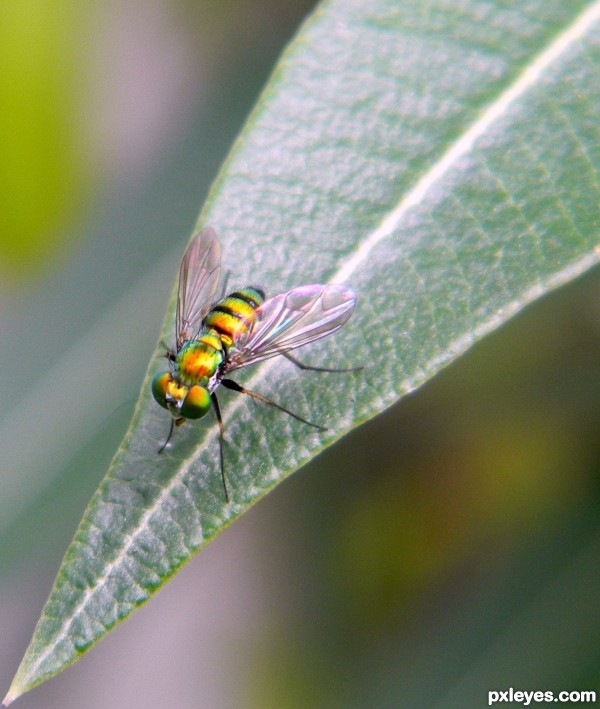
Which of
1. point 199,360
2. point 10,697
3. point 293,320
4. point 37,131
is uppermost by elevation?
point 37,131

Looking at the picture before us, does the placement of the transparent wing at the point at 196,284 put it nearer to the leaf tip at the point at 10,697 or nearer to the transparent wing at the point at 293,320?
the transparent wing at the point at 293,320

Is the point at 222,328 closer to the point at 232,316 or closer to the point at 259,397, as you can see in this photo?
the point at 232,316

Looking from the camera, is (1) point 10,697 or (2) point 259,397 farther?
(2) point 259,397

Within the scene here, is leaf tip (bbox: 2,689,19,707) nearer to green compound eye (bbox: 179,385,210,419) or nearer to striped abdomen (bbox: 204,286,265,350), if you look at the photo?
green compound eye (bbox: 179,385,210,419)

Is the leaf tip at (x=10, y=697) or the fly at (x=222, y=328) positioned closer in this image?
the leaf tip at (x=10, y=697)

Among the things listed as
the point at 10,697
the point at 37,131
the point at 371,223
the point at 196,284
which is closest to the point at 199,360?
the point at 196,284

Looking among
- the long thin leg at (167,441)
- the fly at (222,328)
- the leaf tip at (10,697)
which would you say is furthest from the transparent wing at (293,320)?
the leaf tip at (10,697)
